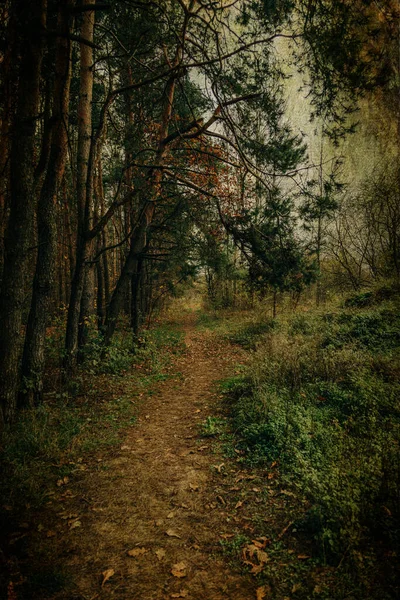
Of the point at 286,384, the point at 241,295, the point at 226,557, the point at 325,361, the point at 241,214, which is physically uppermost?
the point at 241,214

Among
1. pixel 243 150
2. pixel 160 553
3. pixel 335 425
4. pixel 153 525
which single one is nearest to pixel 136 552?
pixel 160 553

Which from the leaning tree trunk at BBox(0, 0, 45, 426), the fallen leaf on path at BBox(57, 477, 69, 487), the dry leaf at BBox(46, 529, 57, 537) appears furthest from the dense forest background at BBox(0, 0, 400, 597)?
the dry leaf at BBox(46, 529, 57, 537)

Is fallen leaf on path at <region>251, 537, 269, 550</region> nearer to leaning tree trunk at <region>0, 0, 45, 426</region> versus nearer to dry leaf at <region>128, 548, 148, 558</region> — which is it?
dry leaf at <region>128, 548, 148, 558</region>

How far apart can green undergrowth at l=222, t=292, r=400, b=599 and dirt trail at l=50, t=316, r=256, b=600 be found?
780mm

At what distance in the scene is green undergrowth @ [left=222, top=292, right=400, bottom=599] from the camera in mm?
2494

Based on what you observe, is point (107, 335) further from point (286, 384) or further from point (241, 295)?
point (241, 295)

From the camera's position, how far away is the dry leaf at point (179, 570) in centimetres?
256

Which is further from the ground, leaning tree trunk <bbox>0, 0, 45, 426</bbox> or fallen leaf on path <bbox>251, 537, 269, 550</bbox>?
leaning tree trunk <bbox>0, 0, 45, 426</bbox>

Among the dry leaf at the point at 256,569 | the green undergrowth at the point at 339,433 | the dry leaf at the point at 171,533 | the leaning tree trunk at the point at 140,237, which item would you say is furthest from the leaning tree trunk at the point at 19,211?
the dry leaf at the point at 256,569

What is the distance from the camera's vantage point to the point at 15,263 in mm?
4484

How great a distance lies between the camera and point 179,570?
260 centimetres

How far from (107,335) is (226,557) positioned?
6.55 m

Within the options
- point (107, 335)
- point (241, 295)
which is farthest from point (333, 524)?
point (241, 295)

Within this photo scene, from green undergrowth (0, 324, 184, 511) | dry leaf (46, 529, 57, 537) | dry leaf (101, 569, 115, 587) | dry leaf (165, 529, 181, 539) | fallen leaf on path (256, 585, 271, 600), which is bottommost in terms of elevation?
dry leaf (165, 529, 181, 539)
